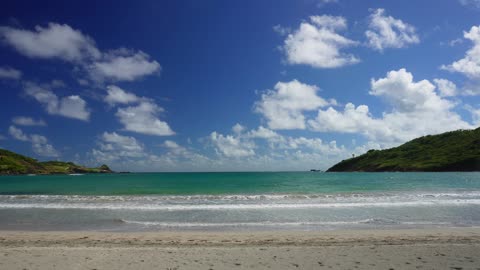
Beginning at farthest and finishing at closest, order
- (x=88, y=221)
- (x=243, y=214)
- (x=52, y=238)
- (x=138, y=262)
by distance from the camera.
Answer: (x=243, y=214) → (x=88, y=221) → (x=52, y=238) → (x=138, y=262)

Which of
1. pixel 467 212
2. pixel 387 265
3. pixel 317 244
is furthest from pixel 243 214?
pixel 467 212

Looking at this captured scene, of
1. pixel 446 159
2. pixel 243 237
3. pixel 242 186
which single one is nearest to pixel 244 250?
pixel 243 237

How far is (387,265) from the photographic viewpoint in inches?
398

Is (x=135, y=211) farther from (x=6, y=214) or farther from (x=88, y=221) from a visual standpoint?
(x=6, y=214)

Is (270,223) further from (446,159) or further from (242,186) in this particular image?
(446,159)

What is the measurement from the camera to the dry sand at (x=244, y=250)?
10.4 metres

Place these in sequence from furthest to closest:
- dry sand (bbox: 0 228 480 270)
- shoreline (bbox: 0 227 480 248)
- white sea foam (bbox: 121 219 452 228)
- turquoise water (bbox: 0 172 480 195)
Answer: turquoise water (bbox: 0 172 480 195) < white sea foam (bbox: 121 219 452 228) < shoreline (bbox: 0 227 480 248) < dry sand (bbox: 0 228 480 270)

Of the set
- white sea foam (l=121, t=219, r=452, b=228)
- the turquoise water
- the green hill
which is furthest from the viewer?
the green hill

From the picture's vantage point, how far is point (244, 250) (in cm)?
1235

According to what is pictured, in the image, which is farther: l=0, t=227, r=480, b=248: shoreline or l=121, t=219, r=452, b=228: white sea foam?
l=121, t=219, r=452, b=228: white sea foam

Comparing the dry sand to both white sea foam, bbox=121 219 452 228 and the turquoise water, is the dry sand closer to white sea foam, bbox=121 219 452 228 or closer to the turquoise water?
white sea foam, bbox=121 219 452 228

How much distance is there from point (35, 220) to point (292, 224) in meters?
17.3

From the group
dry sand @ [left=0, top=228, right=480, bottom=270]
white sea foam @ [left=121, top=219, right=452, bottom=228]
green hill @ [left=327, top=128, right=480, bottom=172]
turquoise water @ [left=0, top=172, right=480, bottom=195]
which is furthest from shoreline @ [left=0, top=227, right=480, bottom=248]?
green hill @ [left=327, top=128, right=480, bottom=172]

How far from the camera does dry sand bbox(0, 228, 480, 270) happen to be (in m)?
10.4
